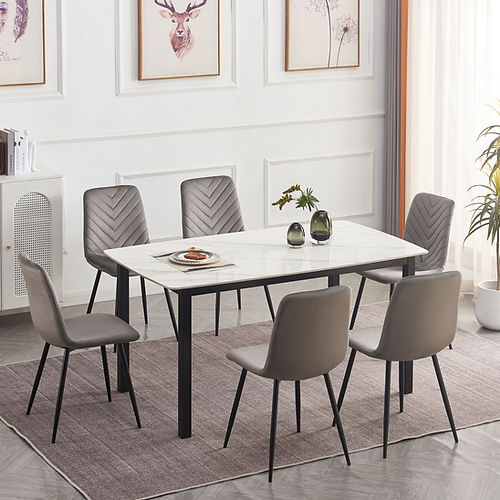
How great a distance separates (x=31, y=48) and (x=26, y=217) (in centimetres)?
105

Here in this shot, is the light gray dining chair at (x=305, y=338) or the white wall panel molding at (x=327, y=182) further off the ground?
the white wall panel molding at (x=327, y=182)

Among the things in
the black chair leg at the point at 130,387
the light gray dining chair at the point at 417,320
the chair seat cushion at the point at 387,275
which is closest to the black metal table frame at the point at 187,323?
the black chair leg at the point at 130,387

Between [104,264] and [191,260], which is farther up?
[191,260]

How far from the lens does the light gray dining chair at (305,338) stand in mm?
4445

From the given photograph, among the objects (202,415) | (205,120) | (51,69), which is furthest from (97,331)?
(205,120)

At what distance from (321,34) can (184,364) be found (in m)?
3.40

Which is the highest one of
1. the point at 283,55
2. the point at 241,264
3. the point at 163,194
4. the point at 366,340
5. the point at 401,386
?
the point at 283,55

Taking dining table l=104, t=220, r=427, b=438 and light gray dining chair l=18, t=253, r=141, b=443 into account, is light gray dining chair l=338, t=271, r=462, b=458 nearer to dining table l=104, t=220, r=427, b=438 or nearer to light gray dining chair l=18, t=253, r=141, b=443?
dining table l=104, t=220, r=427, b=438

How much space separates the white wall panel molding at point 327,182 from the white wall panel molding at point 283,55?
21.7 inches

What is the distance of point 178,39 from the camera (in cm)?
703

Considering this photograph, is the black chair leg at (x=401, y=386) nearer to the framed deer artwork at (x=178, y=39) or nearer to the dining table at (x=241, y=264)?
the dining table at (x=241, y=264)

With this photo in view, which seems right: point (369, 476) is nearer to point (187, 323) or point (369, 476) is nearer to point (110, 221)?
point (187, 323)

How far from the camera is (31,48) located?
659 centimetres

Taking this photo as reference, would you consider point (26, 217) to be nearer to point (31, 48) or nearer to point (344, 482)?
point (31, 48)
